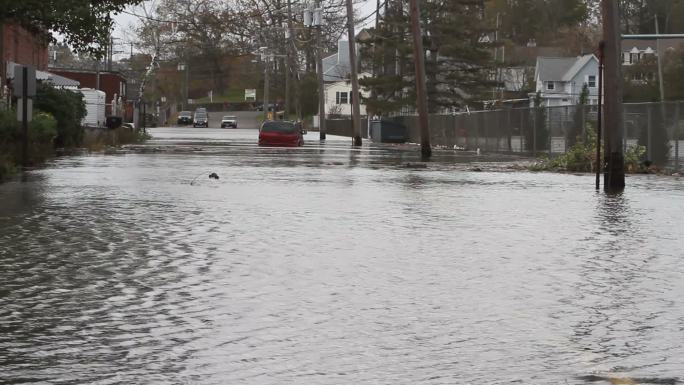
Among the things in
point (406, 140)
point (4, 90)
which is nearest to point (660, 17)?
point (406, 140)

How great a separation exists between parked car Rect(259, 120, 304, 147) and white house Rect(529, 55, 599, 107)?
65088 mm

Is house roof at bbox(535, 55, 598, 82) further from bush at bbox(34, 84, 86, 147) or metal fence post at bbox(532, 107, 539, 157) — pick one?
bush at bbox(34, 84, 86, 147)

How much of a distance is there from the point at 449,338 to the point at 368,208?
37.2 ft

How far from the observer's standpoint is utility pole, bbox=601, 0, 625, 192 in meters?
25.3

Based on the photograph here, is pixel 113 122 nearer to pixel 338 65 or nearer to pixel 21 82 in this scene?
pixel 21 82

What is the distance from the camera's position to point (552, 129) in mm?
45125

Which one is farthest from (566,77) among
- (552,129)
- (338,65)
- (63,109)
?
(63,109)

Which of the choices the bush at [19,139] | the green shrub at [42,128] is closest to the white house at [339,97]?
the green shrub at [42,128]

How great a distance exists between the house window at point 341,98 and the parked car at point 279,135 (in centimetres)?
9301

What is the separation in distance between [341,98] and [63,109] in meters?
111

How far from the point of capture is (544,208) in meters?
20.4

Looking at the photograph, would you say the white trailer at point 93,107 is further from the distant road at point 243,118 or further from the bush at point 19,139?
the distant road at point 243,118

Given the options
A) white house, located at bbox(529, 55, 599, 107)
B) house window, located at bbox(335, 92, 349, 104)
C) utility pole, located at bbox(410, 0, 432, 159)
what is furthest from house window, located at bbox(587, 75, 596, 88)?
utility pole, located at bbox(410, 0, 432, 159)

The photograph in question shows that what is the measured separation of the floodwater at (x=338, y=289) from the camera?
7.78m
